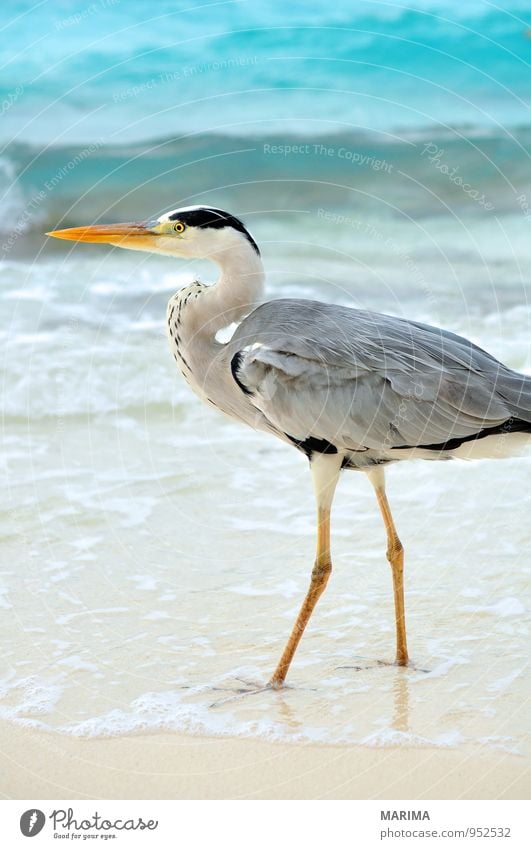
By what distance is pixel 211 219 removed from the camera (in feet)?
13.9

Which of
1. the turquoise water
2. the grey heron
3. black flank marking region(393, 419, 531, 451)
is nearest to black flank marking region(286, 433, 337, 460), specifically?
the grey heron

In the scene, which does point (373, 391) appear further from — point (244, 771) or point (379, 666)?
point (244, 771)

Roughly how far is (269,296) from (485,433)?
21.0 feet

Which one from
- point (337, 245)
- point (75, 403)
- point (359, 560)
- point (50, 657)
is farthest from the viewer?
point (337, 245)

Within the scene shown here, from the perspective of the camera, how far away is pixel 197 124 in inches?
555

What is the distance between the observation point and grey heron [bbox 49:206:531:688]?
3883 millimetres

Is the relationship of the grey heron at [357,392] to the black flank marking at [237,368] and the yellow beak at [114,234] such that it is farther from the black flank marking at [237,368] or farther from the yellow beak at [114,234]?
the yellow beak at [114,234]

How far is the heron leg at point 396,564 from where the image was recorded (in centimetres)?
405

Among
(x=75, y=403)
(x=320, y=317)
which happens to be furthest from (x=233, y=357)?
(x=75, y=403)

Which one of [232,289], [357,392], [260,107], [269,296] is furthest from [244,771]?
[260,107]
